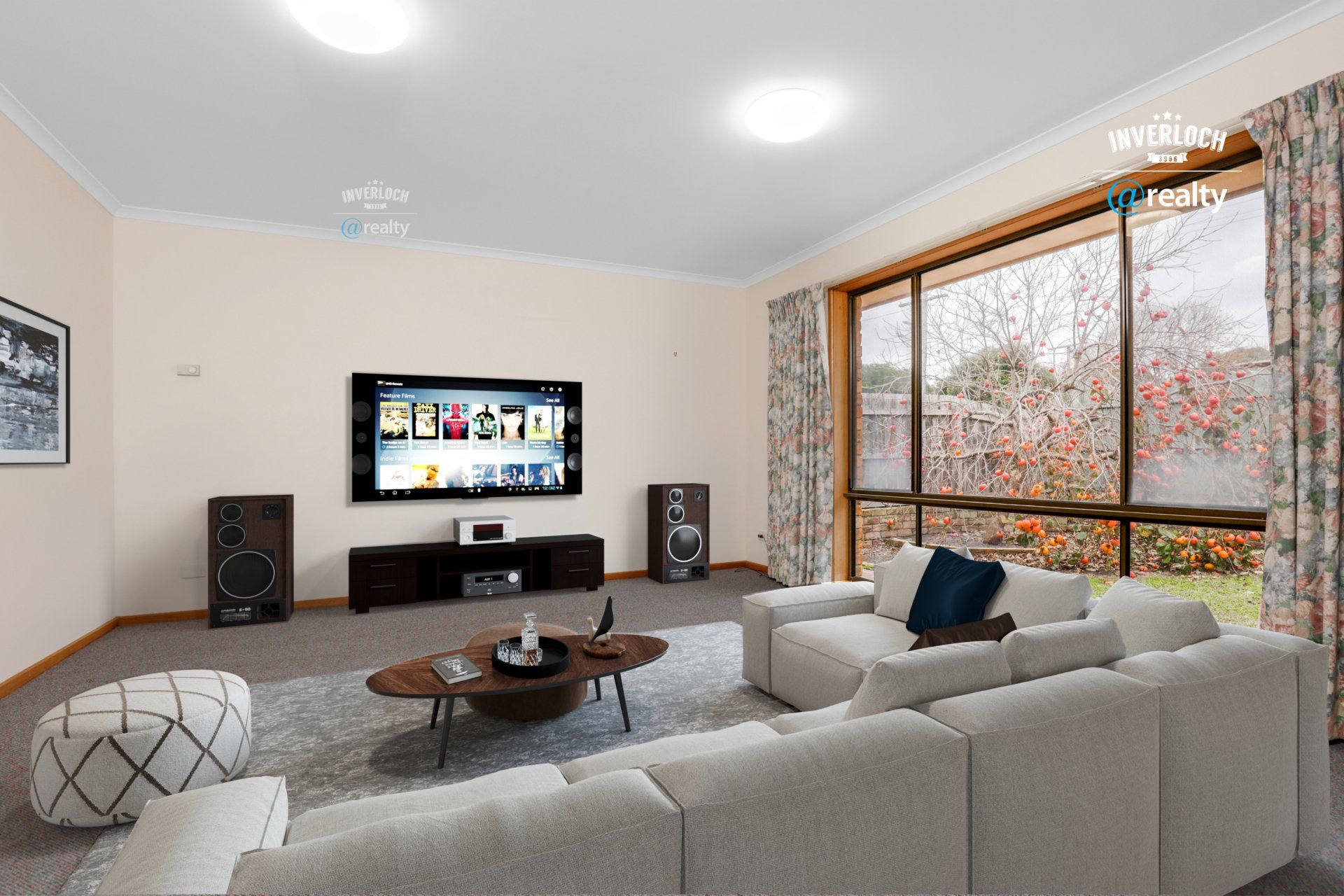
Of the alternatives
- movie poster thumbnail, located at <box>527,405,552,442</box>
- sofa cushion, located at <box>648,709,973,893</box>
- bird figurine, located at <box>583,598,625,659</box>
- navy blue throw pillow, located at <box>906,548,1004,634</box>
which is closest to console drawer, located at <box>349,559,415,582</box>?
movie poster thumbnail, located at <box>527,405,552,442</box>

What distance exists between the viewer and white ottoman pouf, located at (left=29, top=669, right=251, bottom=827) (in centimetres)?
216

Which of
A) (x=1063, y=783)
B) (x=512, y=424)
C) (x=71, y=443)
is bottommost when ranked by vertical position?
(x=1063, y=783)

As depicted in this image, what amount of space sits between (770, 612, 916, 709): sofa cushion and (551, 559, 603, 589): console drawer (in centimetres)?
284

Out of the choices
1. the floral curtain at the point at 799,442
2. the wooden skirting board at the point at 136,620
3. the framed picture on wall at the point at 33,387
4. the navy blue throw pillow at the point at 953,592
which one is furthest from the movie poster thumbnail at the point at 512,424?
the navy blue throw pillow at the point at 953,592

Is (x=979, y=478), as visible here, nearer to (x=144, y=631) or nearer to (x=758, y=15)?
(x=758, y=15)

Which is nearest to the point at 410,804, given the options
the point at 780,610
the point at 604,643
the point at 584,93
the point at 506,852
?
the point at 506,852

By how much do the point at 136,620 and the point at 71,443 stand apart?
1.48 metres

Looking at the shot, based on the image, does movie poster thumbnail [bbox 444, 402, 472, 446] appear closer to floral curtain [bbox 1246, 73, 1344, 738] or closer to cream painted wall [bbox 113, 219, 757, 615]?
cream painted wall [bbox 113, 219, 757, 615]

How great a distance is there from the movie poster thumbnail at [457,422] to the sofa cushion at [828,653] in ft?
11.5

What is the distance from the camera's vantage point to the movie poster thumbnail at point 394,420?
18.2ft

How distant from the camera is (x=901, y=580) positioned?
340 centimetres

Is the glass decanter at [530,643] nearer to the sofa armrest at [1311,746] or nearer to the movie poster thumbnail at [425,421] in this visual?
the sofa armrest at [1311,746]

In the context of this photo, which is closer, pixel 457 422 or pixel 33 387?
pixel 33 387

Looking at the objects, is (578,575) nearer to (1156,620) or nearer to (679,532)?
(679,532)
